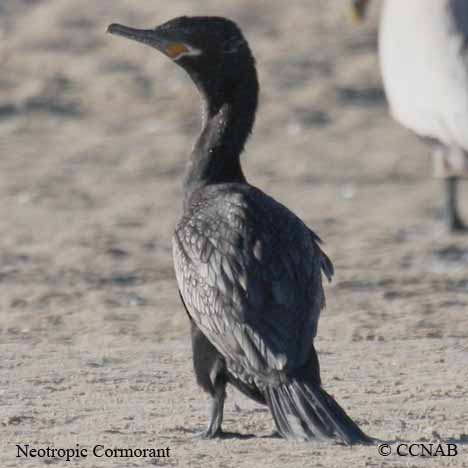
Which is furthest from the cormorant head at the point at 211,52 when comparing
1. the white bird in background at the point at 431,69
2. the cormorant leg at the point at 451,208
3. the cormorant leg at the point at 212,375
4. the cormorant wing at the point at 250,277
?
the cormorant leg at the point at 451,208

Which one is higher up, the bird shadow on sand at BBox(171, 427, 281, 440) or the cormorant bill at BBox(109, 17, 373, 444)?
the cormorant bill at BBox(109, 17, 373, 444)

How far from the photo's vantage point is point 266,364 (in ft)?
16.7

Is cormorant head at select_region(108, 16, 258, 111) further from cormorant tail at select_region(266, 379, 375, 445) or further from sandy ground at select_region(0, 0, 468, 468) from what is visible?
cormorant tail at select_region(266, 379, 375, 445)

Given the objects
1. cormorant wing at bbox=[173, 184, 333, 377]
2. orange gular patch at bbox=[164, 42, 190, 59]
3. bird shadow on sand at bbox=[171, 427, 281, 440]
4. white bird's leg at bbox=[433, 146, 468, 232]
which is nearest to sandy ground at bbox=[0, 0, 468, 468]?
bird shadow on sand at bbox=[171, 427, 281, 440]

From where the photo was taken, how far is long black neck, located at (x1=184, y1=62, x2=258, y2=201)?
6012mm

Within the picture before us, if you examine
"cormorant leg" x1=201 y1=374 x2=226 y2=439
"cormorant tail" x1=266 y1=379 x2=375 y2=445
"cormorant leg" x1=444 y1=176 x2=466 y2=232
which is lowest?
"cormorant leg" x1=201 y1=374 x2=226 y2=439

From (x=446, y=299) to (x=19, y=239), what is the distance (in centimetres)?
272

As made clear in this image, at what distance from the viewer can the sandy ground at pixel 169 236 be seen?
5.71m

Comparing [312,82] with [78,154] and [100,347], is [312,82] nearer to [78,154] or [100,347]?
[78,154]

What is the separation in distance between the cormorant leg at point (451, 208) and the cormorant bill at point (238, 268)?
360cm

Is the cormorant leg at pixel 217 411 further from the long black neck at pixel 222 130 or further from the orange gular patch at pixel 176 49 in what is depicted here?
the orange gular patch at pixel 176 49

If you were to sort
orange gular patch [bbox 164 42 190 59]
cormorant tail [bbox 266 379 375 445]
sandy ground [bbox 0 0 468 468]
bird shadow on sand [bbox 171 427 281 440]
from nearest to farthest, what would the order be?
1. cormorant tail [bbox 266 379 375 445]
2. bird shadow on sand [bbox 171 427 281 440]
3. sandy ground [bbox 0 0 468 468]
4. orange gular patch [bbox 164 42 190 59]

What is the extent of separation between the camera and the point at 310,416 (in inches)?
198

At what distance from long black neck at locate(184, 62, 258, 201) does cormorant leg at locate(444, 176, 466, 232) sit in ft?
11.7
